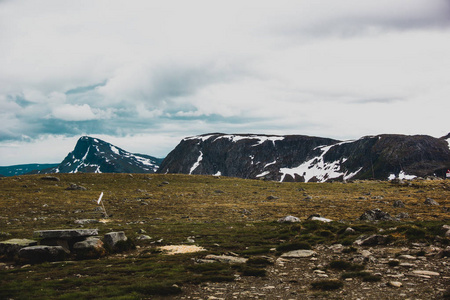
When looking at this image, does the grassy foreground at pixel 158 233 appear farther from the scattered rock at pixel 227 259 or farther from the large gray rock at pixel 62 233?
the large gray rock at pixel 62 233

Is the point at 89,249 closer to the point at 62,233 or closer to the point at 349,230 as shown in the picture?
the point at 62,233

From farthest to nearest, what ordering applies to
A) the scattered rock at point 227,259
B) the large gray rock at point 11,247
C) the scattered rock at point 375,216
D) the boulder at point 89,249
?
the scattered rock at point 375,216 → the boulder at point 89,249 → the large gray rock at point 11,247 → the scattered rock at point 227,259

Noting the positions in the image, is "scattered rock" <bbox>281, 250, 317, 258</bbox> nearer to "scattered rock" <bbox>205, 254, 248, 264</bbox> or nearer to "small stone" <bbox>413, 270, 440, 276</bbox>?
"scattered rock" <bbox>205, 254, 248, 264</bbox>

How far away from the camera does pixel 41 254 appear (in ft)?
67.6

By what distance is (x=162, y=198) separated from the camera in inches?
2520

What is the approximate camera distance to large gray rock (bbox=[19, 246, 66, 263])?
66.6 feet

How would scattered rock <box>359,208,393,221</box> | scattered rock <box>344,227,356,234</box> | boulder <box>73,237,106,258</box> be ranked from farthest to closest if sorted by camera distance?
scattered rock <box>359,208,393,221</box> → scattered rock <box>344,227,356,234</box> → boulder <box>73,237,106,258</box>

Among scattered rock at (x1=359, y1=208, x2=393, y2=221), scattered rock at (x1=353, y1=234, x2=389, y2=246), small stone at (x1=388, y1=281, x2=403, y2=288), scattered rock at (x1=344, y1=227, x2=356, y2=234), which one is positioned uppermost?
small stone at (x1=388, y1=281, x2=403, y2=288)

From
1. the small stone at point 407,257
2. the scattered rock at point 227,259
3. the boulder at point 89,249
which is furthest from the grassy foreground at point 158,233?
the small stone at point 407,257

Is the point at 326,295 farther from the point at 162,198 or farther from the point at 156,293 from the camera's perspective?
the point at 162,198

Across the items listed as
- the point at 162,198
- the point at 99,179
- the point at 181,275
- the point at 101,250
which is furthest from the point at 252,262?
the point at 99,179

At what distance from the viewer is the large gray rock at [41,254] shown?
20298mm

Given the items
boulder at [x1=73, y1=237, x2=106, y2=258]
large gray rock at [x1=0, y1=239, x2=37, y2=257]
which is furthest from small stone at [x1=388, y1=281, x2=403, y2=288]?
large gray rock at [x1=0, y1=239, x2=37, y2=257]

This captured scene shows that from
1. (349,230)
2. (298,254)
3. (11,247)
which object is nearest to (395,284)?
(298,254)
